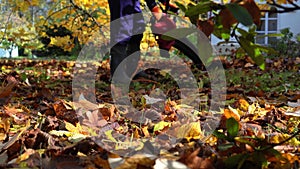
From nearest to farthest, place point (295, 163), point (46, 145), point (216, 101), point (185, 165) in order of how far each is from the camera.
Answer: point (185, 165) → point (295, 163) → point (46, 145) → point (216, 101)

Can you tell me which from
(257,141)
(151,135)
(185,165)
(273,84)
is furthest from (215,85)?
(185,165)

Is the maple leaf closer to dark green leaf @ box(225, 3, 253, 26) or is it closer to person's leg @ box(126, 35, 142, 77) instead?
dark green leaf @ box(225, 3, 253, 26)

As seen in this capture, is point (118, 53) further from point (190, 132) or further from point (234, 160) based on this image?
point (234, 160)

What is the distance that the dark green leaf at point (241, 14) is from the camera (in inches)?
24.5

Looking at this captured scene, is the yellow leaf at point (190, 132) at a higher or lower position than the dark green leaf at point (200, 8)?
lower

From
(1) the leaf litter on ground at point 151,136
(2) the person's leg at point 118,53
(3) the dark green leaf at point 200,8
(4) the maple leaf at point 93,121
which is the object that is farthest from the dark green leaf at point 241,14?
(2) the person's leg at point 118,53

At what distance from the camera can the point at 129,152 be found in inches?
33.4

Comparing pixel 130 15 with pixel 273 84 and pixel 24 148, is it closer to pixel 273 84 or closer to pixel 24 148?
pixel 273 84

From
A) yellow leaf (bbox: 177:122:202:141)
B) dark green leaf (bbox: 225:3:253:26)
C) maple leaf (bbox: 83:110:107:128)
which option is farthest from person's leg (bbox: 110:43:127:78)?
dark green leaf (bbox: 225:3:253:26)

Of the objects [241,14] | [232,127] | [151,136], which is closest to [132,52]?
[151,136]

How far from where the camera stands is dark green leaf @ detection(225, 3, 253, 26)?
62 cm

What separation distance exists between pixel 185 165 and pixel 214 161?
4.5 inches

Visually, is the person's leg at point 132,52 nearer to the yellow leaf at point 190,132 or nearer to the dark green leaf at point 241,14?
the yellow leaf at point 190,132

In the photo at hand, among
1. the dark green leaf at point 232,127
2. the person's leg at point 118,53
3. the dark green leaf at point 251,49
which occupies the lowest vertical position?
the dark green leaf at point 232,127
